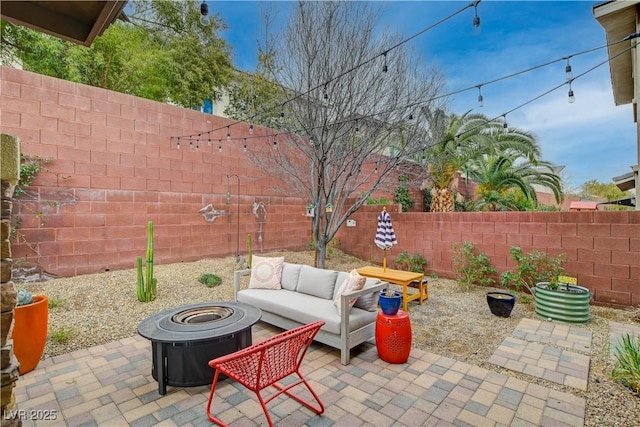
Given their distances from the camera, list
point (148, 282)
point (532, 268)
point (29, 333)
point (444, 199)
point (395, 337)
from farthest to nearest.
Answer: point (444, 199)
point (532, 268)
point (148, 282)
point (395, 337)
point (29, 333)

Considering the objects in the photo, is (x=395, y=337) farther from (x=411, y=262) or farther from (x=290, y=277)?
(x=411, y=262)

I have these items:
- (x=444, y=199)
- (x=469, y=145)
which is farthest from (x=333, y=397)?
(x=469, y=145)

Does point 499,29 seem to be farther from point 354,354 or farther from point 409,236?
point 354,354

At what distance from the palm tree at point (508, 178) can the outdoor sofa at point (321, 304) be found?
673cm

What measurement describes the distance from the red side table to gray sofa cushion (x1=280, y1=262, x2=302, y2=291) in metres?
1.54

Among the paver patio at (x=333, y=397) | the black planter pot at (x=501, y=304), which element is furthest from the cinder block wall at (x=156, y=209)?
the paver patio at (x=333, y=397)

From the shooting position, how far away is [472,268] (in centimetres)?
619

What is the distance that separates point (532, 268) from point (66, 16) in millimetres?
6695

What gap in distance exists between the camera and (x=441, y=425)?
2264mm

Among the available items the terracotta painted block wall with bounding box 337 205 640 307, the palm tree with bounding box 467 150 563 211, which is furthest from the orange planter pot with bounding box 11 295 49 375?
the palm tree with bounding box 467 150 563 211

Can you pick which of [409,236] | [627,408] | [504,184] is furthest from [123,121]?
[504,184]

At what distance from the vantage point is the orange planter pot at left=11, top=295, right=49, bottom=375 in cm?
281

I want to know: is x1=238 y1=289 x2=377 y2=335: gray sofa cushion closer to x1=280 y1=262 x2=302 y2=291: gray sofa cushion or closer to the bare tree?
x1=280 y1=262 x2=302 y2=291: gray sofa cushion

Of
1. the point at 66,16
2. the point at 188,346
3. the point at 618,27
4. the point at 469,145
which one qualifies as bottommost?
the point at 188,346
